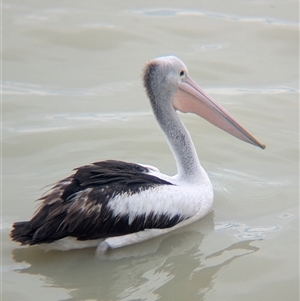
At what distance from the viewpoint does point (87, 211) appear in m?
4.48

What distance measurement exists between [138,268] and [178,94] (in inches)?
57.9

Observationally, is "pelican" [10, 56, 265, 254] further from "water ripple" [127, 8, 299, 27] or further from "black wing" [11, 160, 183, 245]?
"water ripple" [127, 8, 299, 27]

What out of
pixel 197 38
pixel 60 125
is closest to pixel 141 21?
pixel 197 38

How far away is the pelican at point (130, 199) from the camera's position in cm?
448

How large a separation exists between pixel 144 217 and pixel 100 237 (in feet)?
1.12

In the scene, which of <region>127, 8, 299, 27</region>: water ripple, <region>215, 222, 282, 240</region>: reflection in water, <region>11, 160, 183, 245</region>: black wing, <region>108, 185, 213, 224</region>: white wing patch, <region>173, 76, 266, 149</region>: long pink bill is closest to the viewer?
<region>11, 160, 183, 245</region>: black wing

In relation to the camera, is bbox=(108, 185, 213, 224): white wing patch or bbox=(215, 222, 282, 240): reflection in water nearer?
bbox=(108, 185, 213, 224): white wing patch

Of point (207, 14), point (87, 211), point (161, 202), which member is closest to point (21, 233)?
point (87, 211)

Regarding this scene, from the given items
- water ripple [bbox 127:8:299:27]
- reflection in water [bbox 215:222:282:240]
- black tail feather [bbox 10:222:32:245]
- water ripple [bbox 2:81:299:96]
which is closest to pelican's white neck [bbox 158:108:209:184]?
reflection in water [bbox 215:222:282:240]

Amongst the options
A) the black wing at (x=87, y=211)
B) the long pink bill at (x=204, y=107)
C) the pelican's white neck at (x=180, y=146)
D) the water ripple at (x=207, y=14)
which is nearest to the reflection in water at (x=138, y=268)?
the black wing at (x=87, y=211)

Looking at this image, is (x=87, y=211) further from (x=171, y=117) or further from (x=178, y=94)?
(x=178, y=94)

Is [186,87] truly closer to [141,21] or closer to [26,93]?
[26,93]

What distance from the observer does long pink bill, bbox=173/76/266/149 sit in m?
5.25

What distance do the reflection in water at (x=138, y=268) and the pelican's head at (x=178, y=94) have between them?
0.97 metres
